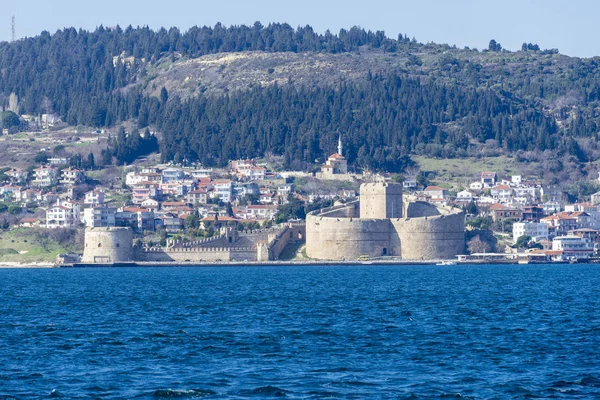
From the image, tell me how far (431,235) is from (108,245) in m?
20.9

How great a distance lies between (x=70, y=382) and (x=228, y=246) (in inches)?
2562

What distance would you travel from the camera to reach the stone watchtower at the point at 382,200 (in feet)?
306

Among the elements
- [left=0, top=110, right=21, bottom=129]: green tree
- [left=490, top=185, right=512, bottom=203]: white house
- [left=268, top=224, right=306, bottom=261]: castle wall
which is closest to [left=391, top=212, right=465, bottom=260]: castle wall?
[left=268, top=224, right=306, bottom=261]: castle wall

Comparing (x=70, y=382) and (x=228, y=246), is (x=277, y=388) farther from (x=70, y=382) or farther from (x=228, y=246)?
(x=228, y=246)

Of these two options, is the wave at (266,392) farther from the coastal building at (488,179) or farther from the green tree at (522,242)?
the coastal building at (488,179)

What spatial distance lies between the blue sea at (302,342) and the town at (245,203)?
35.2 m

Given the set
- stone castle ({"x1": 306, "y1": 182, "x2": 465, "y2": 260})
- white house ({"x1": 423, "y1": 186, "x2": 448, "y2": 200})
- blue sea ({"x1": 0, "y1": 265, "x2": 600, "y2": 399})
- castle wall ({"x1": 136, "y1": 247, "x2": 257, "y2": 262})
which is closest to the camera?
blue sea ({"x1": 0, "y1": 265, "x2": 600, "y2": 399})

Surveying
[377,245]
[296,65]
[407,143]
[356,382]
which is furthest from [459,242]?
[296,65]

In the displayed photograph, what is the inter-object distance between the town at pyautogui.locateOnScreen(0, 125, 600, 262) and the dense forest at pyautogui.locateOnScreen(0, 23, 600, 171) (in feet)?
9.89

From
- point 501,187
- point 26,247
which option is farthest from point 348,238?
point 501,187

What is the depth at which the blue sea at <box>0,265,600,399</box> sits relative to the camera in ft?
87.2

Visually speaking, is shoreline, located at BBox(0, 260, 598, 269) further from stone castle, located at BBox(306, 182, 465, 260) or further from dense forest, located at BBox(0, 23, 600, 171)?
dense forest, located at BBox(0, 23, 600, 171)

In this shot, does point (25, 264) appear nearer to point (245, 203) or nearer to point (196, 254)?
point (196, 254)

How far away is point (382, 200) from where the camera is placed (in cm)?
9325
